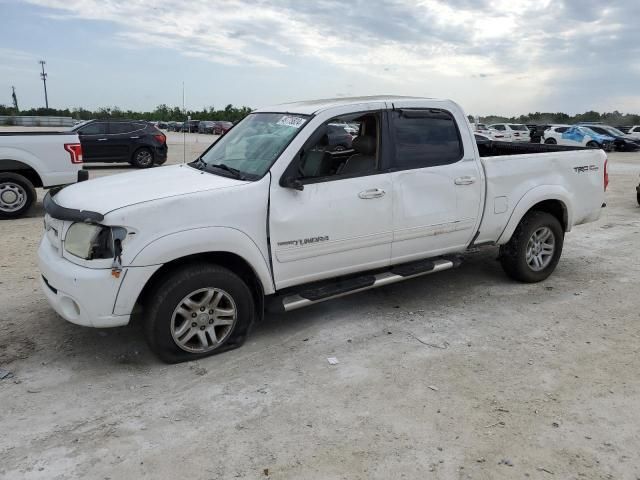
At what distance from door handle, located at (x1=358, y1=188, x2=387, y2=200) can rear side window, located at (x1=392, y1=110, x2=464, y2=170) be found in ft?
1.06

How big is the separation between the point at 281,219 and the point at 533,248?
9.93 ft

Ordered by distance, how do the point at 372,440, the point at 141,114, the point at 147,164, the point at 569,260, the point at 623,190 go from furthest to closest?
the point at 141,114 → the point at 147,164 → the point at 623,190 → the point at 569,260 → the point at 372,440

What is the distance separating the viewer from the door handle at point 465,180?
15.9 ft

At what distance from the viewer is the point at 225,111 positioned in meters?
80.9

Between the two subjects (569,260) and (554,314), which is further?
(569,260)

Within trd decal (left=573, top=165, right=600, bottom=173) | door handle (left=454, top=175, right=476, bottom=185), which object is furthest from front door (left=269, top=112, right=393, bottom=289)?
trd decal (left=573, top=165, right=600, bottom=173)

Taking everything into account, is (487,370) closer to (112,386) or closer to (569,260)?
(112,386)

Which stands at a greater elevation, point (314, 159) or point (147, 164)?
point (314, 159)

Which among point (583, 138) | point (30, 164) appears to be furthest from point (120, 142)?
point (583, 138)

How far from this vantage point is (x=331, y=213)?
418 centimetres

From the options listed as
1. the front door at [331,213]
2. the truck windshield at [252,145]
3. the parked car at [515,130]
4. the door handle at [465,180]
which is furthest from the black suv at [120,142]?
the parked car at [515,130]

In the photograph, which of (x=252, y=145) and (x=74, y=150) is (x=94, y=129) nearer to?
(x=74, y=150)

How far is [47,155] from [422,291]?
663 centimetres

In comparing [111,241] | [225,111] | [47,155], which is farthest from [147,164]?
[225,111]
